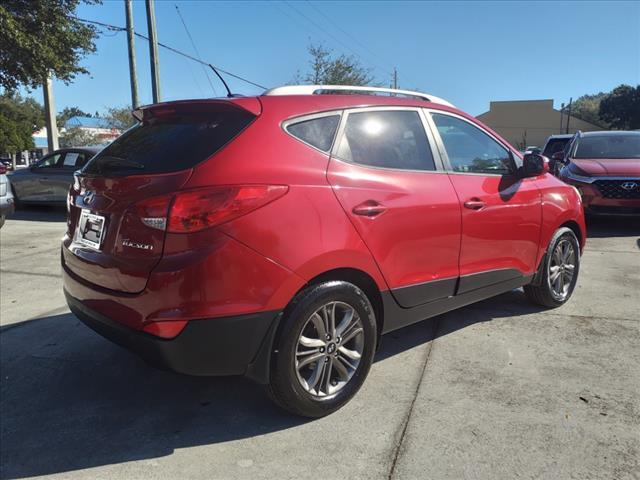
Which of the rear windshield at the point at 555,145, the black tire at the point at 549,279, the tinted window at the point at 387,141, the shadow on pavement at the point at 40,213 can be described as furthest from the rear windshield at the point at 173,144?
the rear windshield at the point at 555,145

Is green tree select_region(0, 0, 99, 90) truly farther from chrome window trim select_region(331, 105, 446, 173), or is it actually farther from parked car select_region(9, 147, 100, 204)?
chrome window trim select_region(331, 105, 446, 173)

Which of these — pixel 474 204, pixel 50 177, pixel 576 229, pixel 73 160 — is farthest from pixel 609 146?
pixel 50 177

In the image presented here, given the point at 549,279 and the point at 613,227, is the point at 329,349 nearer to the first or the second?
the point at 549,279

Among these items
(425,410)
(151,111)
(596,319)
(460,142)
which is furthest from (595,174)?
(151,111)

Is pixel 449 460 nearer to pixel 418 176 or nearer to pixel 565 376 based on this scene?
pixel 565 376

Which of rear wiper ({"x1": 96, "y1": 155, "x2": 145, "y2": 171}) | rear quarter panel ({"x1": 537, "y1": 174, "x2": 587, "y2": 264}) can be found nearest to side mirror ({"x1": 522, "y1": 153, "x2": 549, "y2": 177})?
rear quarter panel ({"x1": 537, "y1": 174, "x2": 587, "y2": 264})

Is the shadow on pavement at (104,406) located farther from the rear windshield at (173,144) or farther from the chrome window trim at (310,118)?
the chrome window trim at (310,118)

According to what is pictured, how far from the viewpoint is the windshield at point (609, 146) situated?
31.3 ft

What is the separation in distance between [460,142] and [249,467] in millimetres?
2573

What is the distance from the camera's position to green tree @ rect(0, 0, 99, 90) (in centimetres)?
1341

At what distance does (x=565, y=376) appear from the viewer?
3488mm

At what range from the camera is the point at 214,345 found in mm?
2576

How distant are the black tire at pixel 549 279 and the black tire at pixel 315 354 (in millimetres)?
2161

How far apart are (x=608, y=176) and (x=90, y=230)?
8.07m
